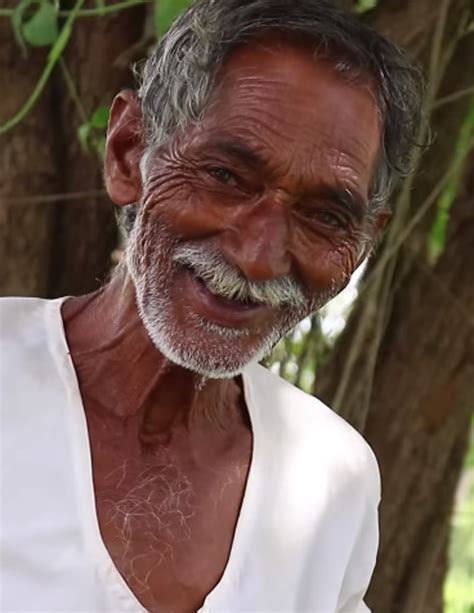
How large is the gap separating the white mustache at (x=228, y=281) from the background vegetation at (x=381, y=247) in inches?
18.9

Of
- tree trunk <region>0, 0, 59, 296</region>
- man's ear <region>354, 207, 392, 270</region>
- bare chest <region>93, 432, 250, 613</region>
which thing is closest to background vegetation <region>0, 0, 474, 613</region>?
tree trunk <region>0, 0, 59, 296</region>

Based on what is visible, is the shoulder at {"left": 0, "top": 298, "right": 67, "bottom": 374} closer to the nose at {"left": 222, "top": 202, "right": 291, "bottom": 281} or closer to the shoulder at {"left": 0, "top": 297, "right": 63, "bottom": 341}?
the shoulder at {"left": 0, "top": 297, "right": 63, "bottom": 341}

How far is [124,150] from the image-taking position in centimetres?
166

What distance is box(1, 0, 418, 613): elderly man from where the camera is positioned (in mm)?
1538

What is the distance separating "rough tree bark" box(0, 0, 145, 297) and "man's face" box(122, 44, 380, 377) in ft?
1.85

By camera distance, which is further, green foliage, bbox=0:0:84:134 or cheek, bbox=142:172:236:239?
→ green foliage, bbox=0:0:84:134

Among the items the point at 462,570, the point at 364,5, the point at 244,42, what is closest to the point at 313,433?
the point at 244,42

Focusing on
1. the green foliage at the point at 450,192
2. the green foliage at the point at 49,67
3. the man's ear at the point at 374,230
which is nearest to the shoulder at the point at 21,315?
the man's ear at the point at 374,230

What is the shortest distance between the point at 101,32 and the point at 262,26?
655 millimetres

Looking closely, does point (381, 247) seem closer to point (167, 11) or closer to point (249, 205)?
point (167, 11)

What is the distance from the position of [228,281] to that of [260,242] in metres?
0.05

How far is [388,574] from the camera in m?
2.47

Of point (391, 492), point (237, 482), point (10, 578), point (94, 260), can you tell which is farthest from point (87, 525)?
point (391, 492)

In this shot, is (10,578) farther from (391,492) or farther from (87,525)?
(391,492)
